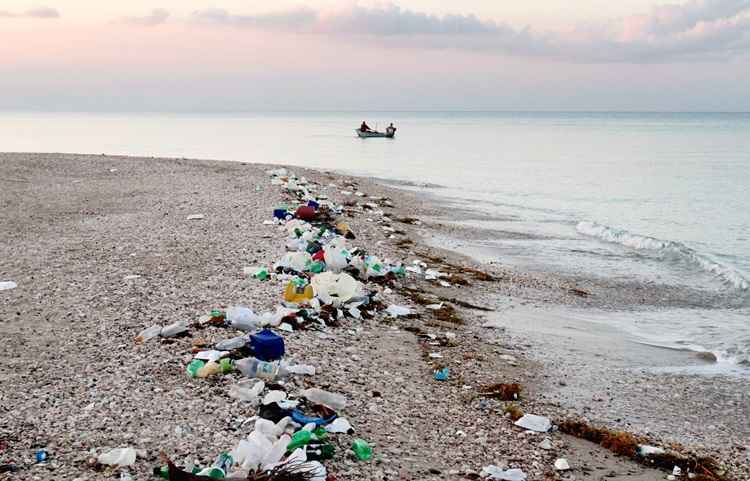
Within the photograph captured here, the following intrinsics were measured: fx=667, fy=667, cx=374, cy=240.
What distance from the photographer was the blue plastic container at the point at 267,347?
5277 millimetres

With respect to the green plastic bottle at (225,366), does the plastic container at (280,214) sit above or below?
above

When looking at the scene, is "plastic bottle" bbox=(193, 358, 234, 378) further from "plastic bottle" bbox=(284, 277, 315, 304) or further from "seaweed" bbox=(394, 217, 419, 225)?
"seaweed" bbox=(394, 217, 419, 225)

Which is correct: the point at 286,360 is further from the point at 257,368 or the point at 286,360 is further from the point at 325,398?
the point at 325,398

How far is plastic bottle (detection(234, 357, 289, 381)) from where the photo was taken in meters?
4.91

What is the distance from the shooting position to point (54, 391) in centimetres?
470

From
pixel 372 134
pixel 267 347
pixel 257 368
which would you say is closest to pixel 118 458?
pixel 257 368

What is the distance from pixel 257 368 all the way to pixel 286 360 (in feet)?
1.43

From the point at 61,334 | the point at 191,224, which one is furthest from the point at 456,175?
the point at 61,334

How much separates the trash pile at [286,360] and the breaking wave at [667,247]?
6.21 metres

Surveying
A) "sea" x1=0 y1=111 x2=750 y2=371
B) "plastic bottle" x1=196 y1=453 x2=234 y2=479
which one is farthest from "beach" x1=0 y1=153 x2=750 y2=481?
"sea" x1=0 y1=111 x2=750 y2=371

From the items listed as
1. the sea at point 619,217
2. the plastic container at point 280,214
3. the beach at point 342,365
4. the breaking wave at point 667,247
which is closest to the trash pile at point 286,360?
the beach at point 342,365

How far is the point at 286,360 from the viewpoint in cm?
534

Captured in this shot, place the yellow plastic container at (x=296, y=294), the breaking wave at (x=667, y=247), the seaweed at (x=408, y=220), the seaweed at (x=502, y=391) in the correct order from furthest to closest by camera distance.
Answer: the seaweed at (x=408, y=220) → the breaking wave at (x=667, y=247) → the yellow plastic container at (x=296, y=294) → the seaweed at (x=502, y=391)

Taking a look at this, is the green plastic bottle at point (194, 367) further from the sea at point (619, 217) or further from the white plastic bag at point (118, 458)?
the sea at point (619, 217)
